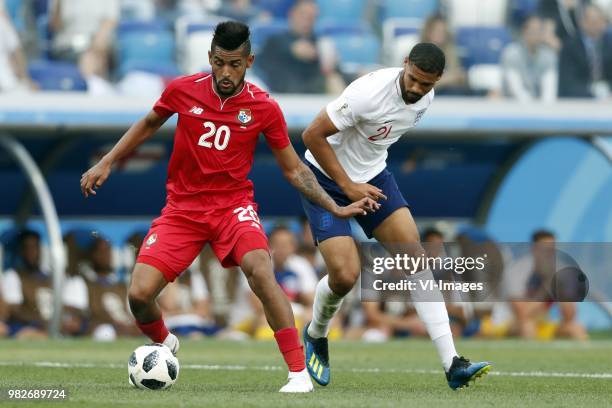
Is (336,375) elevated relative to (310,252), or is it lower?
elevated

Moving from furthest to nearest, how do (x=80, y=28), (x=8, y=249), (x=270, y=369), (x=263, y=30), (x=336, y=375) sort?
1. (x=263, y=30)
2. (x=80, y=28)
3. (x=8, y=249)
4. (x=270, y=369)
5. (x=336, y=375)

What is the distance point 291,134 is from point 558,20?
3.93m

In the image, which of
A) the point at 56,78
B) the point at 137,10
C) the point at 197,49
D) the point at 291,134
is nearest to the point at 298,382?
the point at 291,134

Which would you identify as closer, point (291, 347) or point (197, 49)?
point (291, 347)

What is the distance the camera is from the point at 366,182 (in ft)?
28.9

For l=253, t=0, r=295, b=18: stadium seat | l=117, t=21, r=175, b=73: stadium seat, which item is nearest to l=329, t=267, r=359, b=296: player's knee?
l=117, t=21, r=175, b=73: stadium seat

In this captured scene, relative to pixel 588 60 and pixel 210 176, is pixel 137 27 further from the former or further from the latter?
pixel 210 176

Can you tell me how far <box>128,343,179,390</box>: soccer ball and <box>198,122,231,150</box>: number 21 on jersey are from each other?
123cm

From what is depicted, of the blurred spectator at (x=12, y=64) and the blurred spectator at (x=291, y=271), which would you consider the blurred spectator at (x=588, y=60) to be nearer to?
the blurred spectator at (x=291, y=271)

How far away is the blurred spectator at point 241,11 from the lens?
57.0 ft

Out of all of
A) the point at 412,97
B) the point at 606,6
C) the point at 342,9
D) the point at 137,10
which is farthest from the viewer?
the point at 342,9

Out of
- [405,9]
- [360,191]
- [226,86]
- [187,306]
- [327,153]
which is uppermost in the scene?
[226,86]

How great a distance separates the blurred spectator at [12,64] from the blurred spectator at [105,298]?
1.99m

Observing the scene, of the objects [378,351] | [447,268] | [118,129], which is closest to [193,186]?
[447,268]
